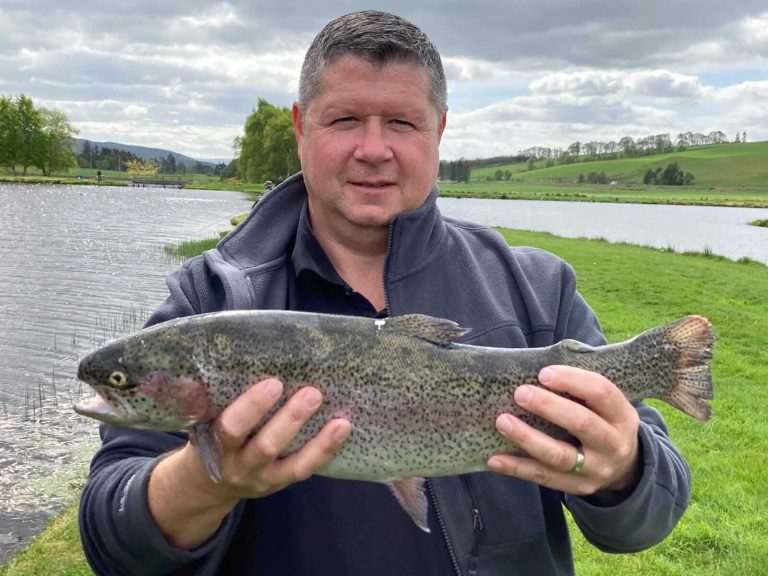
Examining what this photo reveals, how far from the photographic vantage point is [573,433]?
101 inches

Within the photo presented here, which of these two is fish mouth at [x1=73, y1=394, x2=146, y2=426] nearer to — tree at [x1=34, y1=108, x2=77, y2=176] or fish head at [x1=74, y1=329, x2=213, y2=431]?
fish head at [x1=74, y1=329, x2=213, y2=431]

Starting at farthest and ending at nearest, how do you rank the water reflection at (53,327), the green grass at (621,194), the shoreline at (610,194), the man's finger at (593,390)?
the green grass at (621,194)
the shoreline at (610,194)
the water reflection at (53,327)
the man's finger at (593,390)

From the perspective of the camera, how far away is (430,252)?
3.30 metres

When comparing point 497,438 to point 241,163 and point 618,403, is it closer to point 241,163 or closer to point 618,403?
point 618,403

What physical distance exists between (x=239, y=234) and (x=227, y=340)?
0.82 meters

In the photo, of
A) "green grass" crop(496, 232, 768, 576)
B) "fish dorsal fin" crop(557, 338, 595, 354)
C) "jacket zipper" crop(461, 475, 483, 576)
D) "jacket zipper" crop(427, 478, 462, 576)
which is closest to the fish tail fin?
"fish dorsal fin" crop(557, 338, 595, 354)

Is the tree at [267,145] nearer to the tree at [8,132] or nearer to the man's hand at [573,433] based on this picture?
the tree at [8,132]

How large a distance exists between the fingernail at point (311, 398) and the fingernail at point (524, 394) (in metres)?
0.78

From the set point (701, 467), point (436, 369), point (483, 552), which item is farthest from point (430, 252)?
point (701, 467)

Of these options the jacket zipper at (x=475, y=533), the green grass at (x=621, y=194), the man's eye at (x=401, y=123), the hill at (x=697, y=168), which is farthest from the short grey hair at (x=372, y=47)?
the hill at (x=697, y=168)

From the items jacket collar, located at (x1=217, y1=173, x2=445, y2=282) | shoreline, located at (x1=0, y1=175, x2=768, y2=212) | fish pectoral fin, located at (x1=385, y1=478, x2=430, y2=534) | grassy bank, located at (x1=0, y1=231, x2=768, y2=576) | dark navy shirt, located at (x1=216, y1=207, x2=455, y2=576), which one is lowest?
grassy bank, located at (x1=0, y1=231, x2=768, y2=576)

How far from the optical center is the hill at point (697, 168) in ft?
489

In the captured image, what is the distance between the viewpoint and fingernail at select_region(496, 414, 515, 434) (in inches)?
104

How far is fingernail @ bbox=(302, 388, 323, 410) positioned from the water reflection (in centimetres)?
589
